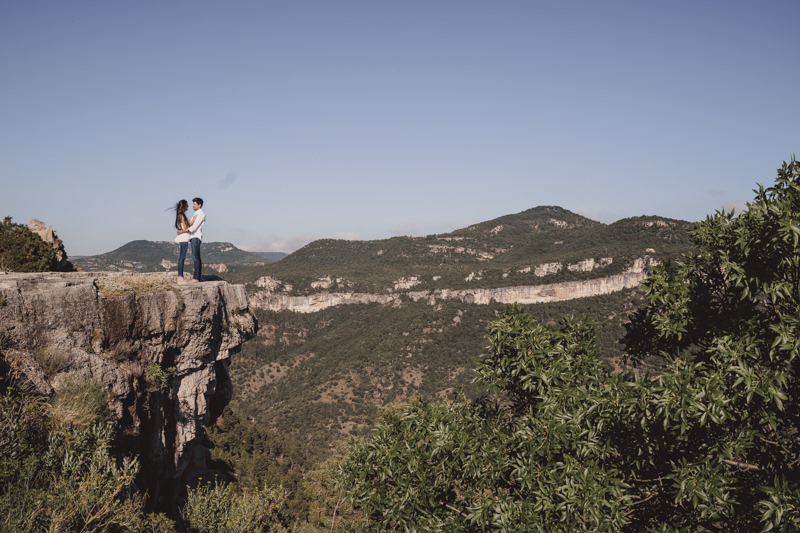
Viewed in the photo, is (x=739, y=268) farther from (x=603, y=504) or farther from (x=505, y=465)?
(x=505, y=465)

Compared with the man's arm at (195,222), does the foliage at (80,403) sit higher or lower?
lower

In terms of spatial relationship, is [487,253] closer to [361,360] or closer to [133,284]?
[361,360]

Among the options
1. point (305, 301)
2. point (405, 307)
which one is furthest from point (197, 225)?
point (305, 301)

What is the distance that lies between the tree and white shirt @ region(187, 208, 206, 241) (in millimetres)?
7692

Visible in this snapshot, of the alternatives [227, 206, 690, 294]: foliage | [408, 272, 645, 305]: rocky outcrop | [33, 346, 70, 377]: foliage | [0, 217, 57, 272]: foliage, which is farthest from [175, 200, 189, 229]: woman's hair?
[227, 206, 690, 294]: foliage

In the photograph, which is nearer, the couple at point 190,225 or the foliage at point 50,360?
the foliage at point 50,360

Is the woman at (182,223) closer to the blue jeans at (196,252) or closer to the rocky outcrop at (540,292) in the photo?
the blue jeans at (196,252)

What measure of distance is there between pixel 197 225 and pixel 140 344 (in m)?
3.60

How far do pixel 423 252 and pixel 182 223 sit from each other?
110 metres

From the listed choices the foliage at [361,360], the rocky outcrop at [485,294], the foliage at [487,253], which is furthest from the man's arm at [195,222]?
the foliage at [487,253]

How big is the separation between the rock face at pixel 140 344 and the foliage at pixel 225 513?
3.27ft

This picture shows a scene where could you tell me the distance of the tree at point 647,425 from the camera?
550cm

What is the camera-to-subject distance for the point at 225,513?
44.9ft

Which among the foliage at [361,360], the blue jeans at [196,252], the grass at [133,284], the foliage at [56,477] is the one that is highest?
the blue jeans at [196,252]
